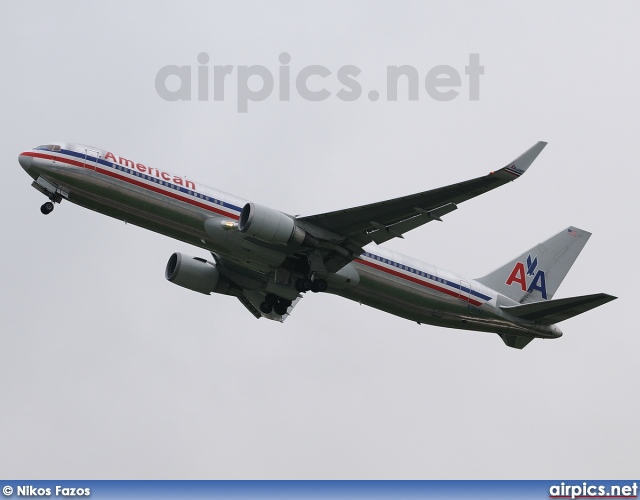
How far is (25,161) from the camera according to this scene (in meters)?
41.2

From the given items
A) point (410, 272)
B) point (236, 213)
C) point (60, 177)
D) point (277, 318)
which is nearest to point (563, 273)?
point (410, 272)

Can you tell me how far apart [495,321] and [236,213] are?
1337 centimetres

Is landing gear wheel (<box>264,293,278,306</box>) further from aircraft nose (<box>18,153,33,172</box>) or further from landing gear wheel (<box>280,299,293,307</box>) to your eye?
aircraft nose (<box>18,153,33,172</box>)

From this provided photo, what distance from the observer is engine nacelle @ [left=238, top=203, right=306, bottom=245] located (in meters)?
40.4

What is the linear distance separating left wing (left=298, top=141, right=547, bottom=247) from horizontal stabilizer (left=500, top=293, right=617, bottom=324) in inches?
319

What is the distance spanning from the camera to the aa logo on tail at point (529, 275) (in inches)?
1969

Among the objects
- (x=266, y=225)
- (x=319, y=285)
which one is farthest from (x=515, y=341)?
(x=266, y=225)

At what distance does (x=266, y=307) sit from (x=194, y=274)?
3745mm

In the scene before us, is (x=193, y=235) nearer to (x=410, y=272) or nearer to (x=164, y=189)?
(x=164, y=189)

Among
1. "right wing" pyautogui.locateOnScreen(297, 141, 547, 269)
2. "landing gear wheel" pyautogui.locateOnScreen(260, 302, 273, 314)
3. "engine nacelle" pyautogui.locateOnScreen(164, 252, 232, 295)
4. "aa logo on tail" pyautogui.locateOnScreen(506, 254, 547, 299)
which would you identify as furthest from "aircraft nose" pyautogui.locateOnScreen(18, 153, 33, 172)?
"aa logo on tail" pyautogui.locateOnScreen(506, 254, 547, 299)

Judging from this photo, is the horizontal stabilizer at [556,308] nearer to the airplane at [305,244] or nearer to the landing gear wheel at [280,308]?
the airplane at [305,244]

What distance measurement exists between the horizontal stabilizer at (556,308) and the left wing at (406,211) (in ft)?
26.6

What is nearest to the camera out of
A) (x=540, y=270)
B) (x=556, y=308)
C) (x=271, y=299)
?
(x=556, y=308)

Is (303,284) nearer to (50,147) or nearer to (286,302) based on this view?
(286,302)
